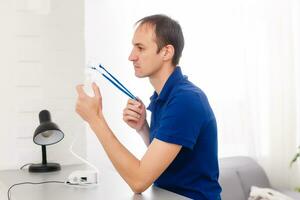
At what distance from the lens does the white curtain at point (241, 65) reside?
9.34 feet

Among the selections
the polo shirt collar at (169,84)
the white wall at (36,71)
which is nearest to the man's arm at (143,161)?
the polo shirt collar at (169,84)

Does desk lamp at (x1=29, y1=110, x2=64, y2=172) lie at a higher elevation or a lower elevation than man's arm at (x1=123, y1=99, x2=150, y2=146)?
lower

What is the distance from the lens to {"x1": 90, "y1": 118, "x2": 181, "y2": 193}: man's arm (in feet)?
4.68

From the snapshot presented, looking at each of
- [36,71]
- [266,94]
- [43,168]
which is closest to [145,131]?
[43,168]

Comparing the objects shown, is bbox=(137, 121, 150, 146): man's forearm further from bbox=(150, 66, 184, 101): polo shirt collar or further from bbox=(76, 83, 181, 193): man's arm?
bbox=(76, 83, 181, 193): man's arm

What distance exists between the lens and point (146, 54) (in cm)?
159

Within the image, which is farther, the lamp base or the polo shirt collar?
the lamp base

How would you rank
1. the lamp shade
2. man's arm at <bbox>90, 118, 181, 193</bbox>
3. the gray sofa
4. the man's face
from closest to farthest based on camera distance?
man's arm at <bbox>90, 118, 181, 193</bbox> → the man's face → the lamp shade → the gray sofa

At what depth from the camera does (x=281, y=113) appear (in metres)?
3.60

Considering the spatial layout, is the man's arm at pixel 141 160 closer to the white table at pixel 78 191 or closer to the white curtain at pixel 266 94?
the white table at pixel 78 191

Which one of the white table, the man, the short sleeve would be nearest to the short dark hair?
the man

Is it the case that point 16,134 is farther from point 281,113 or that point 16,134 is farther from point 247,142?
point 281,113

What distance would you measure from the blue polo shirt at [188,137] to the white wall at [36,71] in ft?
2.38

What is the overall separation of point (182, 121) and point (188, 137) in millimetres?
50
